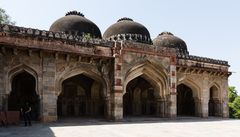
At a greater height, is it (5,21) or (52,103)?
(5,21)

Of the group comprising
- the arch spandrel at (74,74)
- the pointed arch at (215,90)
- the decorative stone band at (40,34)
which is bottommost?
the pointed arch at (215,90)

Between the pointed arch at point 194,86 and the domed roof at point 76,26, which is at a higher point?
the domed roof at point 76,26

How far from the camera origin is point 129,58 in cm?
1341

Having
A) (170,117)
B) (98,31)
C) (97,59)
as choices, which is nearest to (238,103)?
(170,117)

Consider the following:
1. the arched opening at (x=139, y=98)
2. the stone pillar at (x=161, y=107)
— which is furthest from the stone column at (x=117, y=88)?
the arched opening at (x=139, y=98)

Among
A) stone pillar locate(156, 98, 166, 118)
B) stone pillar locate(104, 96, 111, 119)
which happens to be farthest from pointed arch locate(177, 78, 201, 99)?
stone pillar locate(104, 96, 111, 119)

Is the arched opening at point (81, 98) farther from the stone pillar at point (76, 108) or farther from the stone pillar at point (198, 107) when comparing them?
the stone pillar at point (198, 107)

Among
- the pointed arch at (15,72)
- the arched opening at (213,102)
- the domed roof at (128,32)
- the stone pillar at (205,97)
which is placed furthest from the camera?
the arched opening at (213,102)

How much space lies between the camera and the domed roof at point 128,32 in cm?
1698

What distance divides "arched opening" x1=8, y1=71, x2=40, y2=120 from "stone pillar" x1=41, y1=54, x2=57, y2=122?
87.3 inches

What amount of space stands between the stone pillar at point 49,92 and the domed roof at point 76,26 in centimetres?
426

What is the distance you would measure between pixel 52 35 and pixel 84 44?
151cm

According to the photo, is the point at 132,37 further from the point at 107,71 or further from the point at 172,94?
the point at 172,94

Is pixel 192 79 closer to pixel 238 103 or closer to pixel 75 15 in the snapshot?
pixel 75 15
